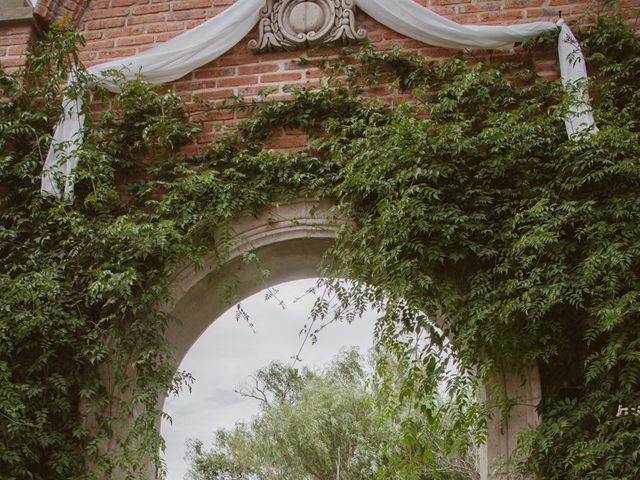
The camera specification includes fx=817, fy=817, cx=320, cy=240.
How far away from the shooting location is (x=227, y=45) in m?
5.66

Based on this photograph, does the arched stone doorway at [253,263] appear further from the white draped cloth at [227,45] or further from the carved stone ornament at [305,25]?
the carved stone ornament at [305,25]

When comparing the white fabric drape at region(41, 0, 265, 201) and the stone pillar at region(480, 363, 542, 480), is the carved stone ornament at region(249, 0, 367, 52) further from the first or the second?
the stone pillar at region(480, 363, 542, 480)

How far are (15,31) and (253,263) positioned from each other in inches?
99.2

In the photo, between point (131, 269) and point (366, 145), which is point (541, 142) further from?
point (131, 269)

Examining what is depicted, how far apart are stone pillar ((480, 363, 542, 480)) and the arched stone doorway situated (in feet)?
0.36

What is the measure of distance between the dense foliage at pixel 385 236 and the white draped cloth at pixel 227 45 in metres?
0.14

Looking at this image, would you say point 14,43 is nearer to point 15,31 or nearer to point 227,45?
point 15,31

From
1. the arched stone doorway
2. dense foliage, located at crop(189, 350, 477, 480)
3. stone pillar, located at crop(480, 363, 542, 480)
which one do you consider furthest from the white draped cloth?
dense foliage, located at crop(189, 350, 477, 480)

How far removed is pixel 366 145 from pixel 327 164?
0.27 meters

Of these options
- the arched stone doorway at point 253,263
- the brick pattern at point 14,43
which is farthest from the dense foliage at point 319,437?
the brick pattern at point 14,43

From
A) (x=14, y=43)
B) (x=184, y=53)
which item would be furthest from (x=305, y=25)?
(x=14, y=43)

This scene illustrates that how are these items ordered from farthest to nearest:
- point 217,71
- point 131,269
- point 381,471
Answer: point 217,71 < point 131,269 < point 381,471

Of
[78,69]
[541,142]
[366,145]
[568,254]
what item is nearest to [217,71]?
[78,69]

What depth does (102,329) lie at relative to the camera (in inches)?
191
